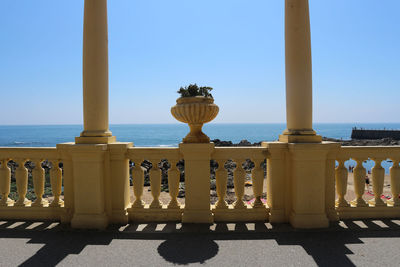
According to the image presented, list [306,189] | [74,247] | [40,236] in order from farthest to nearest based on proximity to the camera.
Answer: [306,189] < [40,236] < [74,247]

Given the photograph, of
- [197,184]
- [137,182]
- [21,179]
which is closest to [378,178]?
[197,184]

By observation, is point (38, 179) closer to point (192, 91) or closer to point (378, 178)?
point (192, 91)

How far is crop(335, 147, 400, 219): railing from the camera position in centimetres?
497

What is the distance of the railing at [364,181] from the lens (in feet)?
16.3

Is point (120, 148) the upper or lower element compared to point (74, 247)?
upper

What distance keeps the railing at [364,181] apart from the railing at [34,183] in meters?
5.14

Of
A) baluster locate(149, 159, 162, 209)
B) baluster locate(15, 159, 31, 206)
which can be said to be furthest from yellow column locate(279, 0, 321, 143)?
baluster locate(15, 159, 31, 206)

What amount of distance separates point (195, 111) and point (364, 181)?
326cm

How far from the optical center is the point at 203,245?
160 inches

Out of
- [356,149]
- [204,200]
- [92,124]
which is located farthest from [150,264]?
[356,149]

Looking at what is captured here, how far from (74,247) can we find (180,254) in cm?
158

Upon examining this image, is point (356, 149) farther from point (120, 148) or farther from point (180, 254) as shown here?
point (120, 148)

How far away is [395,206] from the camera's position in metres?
5.07

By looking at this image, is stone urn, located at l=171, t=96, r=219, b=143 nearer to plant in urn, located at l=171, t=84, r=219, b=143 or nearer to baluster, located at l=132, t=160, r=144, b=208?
plant in urn, located at l=171, t=84, r=219, b=143
